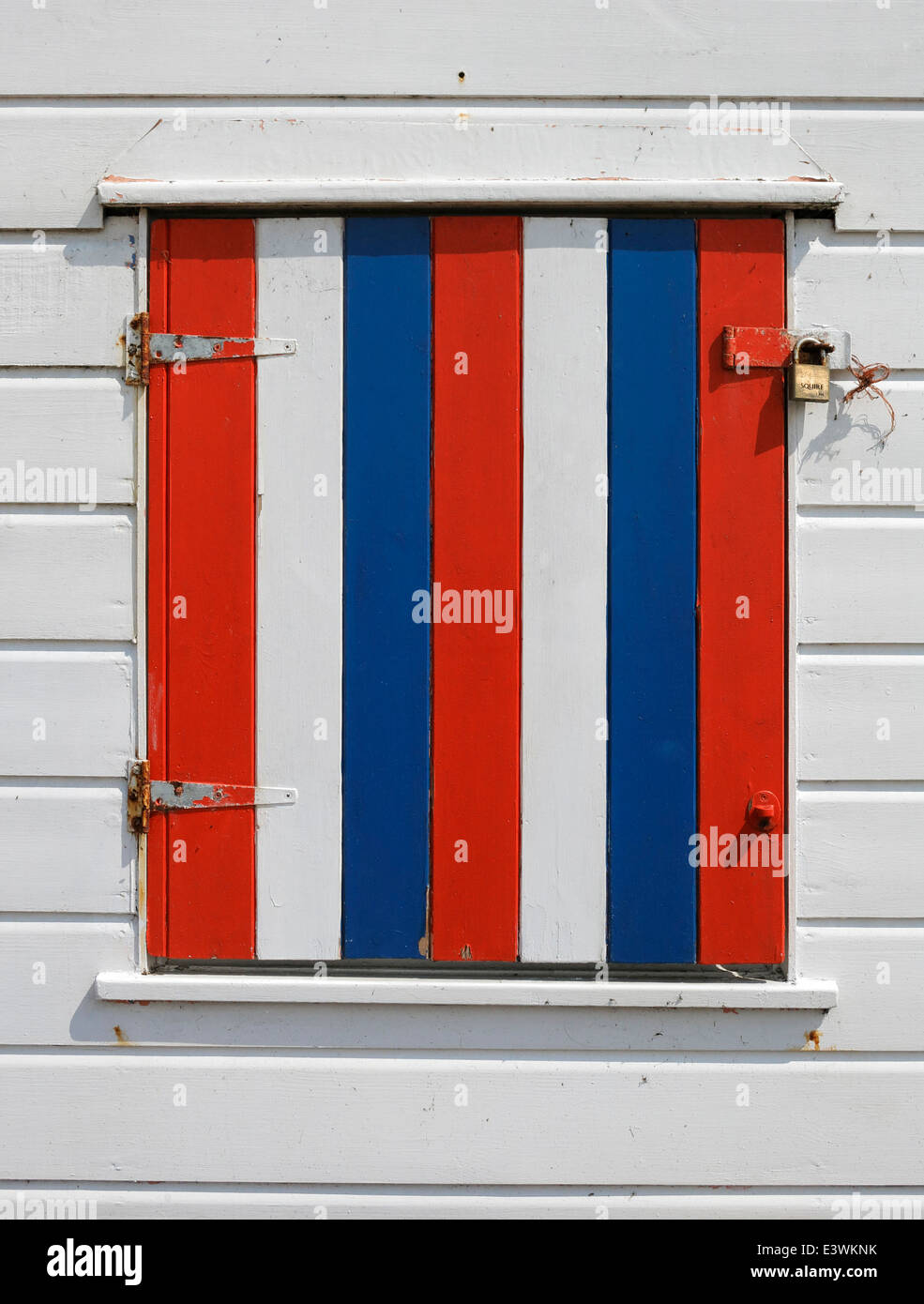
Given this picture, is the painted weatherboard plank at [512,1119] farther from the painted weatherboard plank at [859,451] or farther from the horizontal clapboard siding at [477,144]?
the horizontal clapboard siding at [477,144]

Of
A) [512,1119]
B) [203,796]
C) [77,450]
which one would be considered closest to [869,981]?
[512,1119]

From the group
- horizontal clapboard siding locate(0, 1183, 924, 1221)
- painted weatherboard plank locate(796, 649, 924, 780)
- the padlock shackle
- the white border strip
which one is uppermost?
the white border strip

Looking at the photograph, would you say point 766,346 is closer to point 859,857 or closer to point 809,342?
point 809,342

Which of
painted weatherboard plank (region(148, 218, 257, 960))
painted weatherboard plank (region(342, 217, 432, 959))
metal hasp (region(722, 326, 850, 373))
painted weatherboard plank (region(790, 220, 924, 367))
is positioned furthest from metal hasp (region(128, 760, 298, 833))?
painted weatherboard plank (region(790, 220, 924, 367))

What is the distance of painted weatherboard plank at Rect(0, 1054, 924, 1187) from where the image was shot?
2.01 m

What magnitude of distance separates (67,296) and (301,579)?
81 centimetres

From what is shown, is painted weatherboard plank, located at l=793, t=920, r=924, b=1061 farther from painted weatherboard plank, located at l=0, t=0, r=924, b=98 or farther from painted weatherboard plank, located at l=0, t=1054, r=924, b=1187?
painted weatherboard plank, located at l=0, t=0, r=924, b=98

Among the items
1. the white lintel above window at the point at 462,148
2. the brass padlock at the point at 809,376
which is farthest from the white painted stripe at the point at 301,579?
the brass padlock at the point at 809,376

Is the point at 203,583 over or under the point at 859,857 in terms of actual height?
over

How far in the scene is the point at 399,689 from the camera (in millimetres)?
1999

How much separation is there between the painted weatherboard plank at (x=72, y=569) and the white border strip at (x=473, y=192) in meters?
0.69

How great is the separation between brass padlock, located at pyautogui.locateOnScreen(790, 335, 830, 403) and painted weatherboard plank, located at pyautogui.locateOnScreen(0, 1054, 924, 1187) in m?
1.44

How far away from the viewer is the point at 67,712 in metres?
2.03

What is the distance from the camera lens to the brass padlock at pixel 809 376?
198 centimetres
